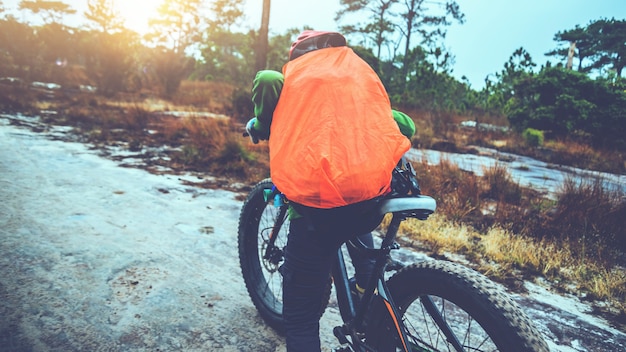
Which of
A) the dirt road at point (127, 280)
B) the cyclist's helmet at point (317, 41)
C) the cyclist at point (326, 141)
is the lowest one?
the dirt road at point (127, 280)

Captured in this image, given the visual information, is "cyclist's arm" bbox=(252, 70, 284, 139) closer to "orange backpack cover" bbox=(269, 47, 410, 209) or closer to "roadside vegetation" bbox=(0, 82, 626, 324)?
"orange backpack cover" bbox=(269, 47, 410, 209)

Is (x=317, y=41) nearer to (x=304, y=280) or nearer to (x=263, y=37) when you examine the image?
(x=304, y=280)

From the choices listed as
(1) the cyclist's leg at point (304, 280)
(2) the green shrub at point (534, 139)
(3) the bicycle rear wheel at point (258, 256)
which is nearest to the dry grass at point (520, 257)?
(3) the bicycle rear wheel at point (258, 256)

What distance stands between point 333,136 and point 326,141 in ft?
0.09

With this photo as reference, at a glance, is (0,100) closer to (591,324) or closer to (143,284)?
(143,284)

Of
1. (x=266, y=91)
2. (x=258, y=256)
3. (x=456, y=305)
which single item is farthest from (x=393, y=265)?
(x=258, y=256)

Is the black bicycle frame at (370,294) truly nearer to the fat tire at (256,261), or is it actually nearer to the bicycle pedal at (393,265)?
the bicycle pedal at (393,265)

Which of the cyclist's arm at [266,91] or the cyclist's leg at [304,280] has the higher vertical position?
the cyclist's arm at [266,91]

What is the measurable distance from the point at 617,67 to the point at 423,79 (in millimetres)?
13869

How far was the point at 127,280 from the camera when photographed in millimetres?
2301

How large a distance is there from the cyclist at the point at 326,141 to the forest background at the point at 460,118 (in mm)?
2308

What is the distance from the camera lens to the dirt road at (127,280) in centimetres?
183

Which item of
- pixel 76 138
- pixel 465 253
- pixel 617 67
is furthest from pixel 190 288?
pixel 617 67

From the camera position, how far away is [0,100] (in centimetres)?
977
